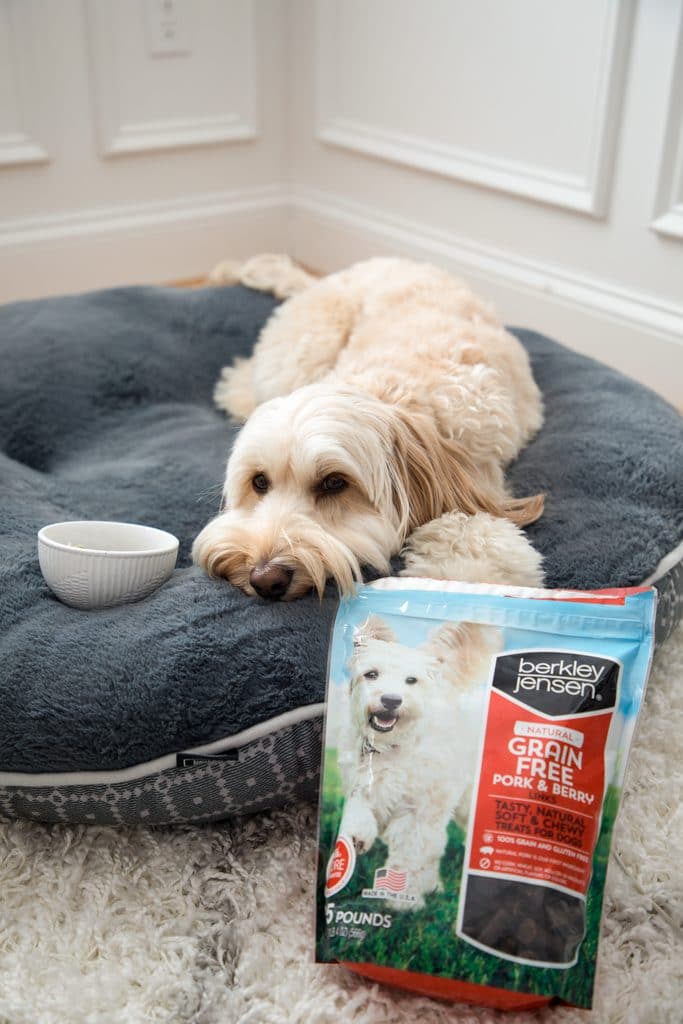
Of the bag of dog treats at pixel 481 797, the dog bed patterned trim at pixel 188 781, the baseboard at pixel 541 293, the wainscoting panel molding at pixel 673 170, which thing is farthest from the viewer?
the baseboard at pixel 541 293

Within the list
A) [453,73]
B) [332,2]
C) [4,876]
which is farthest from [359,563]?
[332,2]

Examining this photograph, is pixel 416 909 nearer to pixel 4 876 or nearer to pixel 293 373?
pixel 4 876

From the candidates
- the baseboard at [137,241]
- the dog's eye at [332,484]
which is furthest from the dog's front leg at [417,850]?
the baseboard at [137,241]

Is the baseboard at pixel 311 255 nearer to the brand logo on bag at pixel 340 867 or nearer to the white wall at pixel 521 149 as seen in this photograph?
the white wall at pixel 521 149

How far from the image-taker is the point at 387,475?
175cm

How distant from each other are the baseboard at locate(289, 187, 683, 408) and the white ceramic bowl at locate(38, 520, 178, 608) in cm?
189

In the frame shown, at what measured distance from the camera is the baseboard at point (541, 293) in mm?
3035

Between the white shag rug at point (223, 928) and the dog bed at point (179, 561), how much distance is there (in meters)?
0.07

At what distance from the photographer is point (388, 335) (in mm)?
2258

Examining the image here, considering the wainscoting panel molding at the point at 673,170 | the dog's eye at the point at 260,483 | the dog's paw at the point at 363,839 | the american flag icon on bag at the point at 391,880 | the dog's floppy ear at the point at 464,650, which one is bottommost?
the american flag icon on bag at the point at 391,880

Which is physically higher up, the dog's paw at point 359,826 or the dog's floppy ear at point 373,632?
the dog's floppy ear at point 373,632

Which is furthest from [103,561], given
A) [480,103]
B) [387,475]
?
[480,103]

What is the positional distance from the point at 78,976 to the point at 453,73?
308 cm

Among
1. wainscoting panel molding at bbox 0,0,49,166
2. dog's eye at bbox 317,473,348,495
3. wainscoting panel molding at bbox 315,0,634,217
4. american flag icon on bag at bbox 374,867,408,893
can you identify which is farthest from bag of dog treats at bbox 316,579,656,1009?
wainscoting panel molding at bbox 0,0,49,166
